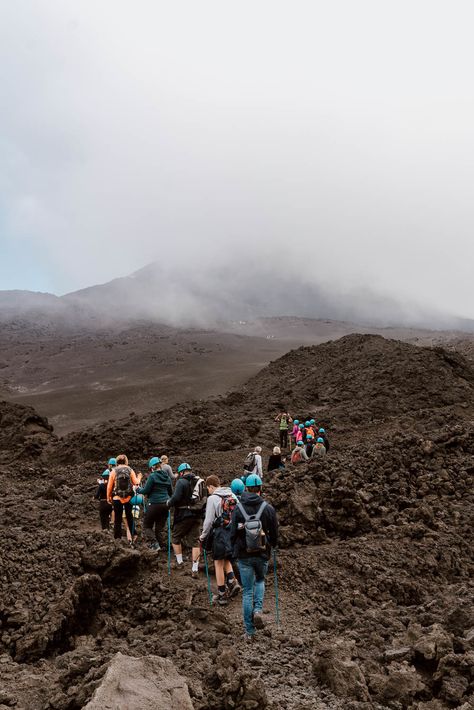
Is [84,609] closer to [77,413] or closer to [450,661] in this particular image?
[450,661]

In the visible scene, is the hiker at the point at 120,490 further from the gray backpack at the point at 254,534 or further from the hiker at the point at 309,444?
the hiker at the point at 309,444

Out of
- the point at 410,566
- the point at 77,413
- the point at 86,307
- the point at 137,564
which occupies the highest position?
the point at 86,307

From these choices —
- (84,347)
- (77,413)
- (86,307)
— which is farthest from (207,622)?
(86,307)

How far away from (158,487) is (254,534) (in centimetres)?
295

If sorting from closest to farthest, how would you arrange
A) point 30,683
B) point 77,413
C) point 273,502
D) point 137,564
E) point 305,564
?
point 30,683, point 137,564, point 305,564, point 273,502, point 77,413

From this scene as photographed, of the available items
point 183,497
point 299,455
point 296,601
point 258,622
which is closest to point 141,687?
point 258,622

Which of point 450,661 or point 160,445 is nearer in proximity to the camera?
→ point 450,661

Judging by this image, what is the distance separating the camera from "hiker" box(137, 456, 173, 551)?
26.5ft

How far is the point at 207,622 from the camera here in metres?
5.86

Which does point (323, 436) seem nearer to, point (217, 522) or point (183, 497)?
point (183, 497)

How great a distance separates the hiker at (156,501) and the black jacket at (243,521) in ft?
8.58

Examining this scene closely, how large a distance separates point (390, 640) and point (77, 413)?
118ft

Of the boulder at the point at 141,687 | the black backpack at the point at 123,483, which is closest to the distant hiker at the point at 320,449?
the black backpack at the point at 123,483

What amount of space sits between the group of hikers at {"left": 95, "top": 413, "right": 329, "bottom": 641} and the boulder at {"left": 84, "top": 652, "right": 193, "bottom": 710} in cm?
173
